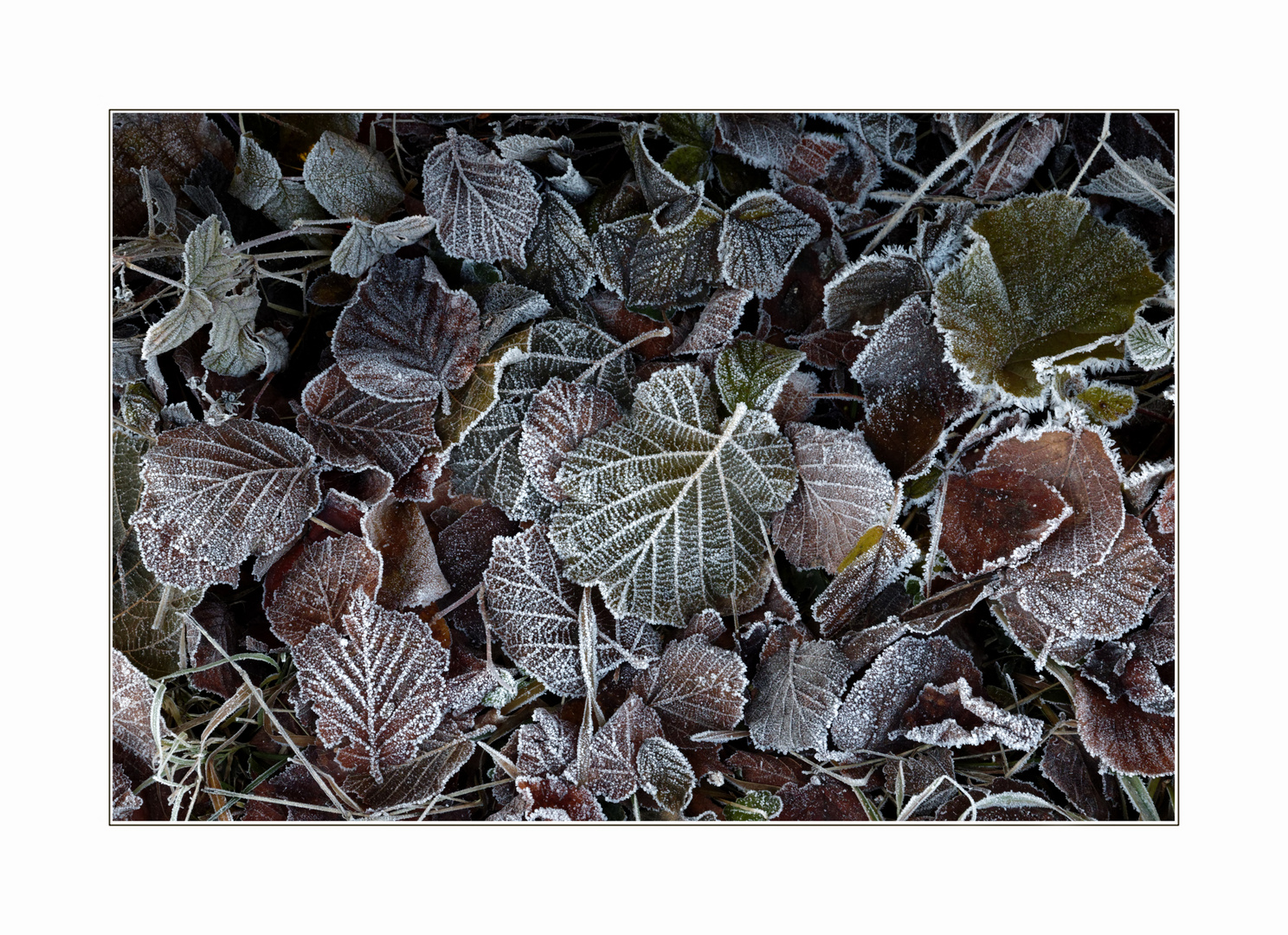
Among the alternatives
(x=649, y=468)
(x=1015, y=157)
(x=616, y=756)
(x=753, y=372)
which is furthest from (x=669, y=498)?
(x=1015, y=157)

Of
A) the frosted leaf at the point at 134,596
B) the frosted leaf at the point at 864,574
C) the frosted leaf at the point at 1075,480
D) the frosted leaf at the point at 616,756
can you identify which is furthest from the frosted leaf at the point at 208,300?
the frosted leaf at the point at 1075,480

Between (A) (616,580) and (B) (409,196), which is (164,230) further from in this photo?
(A) (616,580)

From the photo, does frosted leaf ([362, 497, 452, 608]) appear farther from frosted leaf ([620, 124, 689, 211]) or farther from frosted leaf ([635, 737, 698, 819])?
frosted leaf ([620, 124, 689, 211])

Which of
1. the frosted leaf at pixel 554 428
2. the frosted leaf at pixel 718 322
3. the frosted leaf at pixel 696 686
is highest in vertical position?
the frosted leaf at pixel 718 322

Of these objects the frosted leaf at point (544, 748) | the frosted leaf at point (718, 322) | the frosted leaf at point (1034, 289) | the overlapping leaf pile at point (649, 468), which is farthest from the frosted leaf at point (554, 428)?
the frosted leaf at point (1034, 289)

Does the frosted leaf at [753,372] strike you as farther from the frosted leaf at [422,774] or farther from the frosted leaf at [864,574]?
the frosted leaf at [422,774]

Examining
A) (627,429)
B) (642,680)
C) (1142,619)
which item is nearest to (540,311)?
(627,429)

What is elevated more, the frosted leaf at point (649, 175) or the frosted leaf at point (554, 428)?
the frosted leaf at point (649, 175)
